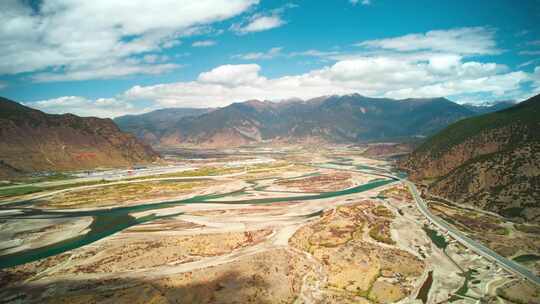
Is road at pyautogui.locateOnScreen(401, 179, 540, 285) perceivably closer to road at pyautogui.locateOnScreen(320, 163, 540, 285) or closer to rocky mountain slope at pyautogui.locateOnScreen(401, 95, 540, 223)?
road at pyautogui.locateOnScreen(320, 163, 540, 285)

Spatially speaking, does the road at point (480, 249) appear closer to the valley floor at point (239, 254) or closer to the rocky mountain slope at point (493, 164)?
the valley floor at point (239, 254)

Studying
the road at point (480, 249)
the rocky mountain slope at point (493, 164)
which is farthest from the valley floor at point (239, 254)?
the rocky mountain slope at point (493, 164)

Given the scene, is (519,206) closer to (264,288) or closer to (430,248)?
(430,248)

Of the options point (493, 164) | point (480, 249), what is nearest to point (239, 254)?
point (480, 249)

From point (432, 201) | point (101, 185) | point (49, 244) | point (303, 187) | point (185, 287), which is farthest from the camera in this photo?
point (101, 185)

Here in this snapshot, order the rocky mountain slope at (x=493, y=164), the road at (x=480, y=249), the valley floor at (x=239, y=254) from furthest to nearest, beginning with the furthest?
the rocky mountain slope at (x=493, y=164) → the road at (x=480, y=249) → the valley floor at (x=239, y=254)

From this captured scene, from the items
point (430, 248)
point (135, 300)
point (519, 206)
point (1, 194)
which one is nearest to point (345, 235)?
point (430, 248)

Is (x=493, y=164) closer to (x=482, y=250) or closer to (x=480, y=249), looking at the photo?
(x=480, y=249)
